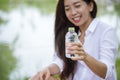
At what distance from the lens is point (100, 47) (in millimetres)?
2219

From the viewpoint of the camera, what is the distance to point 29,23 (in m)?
6.95

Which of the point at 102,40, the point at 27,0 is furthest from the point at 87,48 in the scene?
the point at 27,0

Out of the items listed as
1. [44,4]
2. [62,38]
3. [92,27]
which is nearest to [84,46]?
[92,27]

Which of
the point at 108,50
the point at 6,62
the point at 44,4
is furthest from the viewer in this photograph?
the point at 44,4

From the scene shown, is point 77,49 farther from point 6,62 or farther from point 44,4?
point 44,4

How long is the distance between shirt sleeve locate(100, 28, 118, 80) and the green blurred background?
1988mm

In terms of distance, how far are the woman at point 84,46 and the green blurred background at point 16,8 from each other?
177 cm

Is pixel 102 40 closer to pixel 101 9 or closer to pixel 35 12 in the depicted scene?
pixel 101 9

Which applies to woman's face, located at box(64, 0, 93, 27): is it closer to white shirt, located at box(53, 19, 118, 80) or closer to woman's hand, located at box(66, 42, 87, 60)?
white shirt, located at box(53, 19, 118, 80)

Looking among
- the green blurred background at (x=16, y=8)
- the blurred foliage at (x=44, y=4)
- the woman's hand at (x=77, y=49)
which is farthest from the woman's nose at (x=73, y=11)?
the blurred foliage at (x=44, y=4)

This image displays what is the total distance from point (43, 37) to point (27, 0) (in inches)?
133

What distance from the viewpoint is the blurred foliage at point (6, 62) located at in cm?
448

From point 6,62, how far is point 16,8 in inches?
142

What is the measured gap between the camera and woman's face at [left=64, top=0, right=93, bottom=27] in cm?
223
